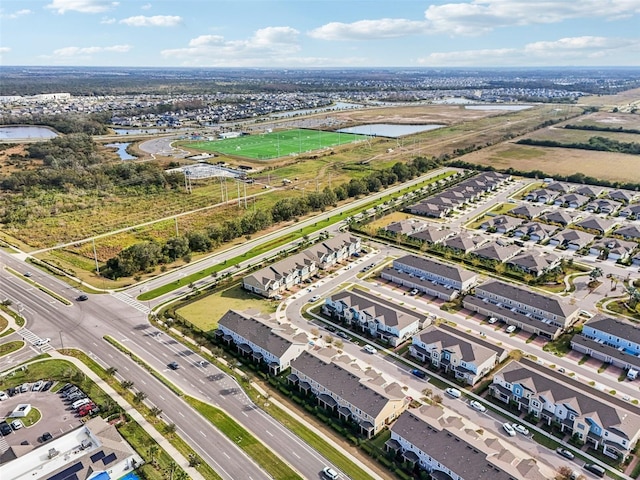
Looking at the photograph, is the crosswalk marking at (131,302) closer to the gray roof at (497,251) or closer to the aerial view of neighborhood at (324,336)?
the aerial view of neighborhood at (324,336)

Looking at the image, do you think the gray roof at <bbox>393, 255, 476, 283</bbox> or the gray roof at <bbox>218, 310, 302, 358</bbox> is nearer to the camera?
the gray roof at <bbox>218, 310, 302, 358</bbox>

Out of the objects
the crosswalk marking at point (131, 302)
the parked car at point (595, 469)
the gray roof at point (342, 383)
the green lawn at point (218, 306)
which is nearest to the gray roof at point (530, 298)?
the parked car at point (595, 469)

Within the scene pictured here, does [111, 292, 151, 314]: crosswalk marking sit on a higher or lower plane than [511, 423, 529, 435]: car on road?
higher

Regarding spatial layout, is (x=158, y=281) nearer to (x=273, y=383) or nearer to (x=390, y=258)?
(x=273, y=383)

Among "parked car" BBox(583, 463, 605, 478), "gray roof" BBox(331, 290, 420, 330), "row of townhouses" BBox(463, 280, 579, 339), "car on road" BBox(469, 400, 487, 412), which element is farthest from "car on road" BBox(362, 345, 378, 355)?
"parked car" BBox(583, 463, 605, 478)

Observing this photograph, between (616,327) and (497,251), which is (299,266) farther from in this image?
(616,327)

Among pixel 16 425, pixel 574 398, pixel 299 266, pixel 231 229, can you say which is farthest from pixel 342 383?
pixel 231 229

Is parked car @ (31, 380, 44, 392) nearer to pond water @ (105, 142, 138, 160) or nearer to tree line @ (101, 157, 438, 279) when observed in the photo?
tree line @ (101, 157, 438, 279)
